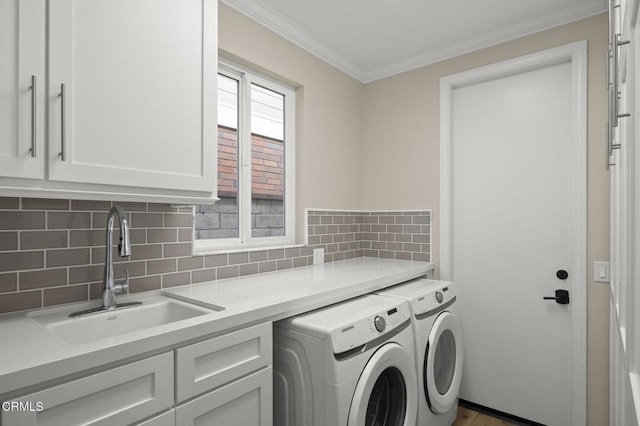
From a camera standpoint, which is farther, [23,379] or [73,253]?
[73,253]

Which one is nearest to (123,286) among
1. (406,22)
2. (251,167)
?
(251,167)

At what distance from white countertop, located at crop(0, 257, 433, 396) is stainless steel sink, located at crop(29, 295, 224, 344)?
0.14 ft

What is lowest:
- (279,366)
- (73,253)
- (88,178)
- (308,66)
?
(279,366)

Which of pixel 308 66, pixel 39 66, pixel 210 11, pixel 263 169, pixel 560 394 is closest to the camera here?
pixel 39 66

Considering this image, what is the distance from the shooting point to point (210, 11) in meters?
1.59

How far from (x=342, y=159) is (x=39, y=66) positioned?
2.13 meters

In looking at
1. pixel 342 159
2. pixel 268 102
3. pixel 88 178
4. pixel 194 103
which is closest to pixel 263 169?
Answer: pixel 268 102

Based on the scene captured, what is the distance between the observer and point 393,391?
179cm

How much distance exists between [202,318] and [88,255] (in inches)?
25.8

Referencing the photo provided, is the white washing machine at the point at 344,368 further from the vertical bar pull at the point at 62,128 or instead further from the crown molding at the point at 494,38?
the crown molding at the point at 494,38

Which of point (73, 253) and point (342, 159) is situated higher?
point (342, 159)

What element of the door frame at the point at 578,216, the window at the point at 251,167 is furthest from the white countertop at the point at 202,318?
the door frame at the point at 578,216

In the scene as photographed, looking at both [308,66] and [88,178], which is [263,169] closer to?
[308,66]

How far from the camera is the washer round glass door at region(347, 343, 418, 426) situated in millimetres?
1636
